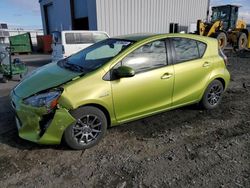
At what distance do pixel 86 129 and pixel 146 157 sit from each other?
919 millimetres

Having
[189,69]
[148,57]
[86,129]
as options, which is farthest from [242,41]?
[86,129]

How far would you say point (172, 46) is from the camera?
13.0 ft

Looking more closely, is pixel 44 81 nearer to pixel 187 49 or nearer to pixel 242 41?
pixel 187 49

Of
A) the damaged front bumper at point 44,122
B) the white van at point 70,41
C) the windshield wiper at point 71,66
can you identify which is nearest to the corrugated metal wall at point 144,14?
the white van at point 70,41

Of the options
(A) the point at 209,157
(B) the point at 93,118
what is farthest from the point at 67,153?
(A) the point at 209,157

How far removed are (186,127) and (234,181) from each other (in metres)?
1.45

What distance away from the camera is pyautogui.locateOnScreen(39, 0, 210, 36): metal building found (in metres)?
14.7

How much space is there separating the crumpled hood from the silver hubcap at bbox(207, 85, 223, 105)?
2.70 metres

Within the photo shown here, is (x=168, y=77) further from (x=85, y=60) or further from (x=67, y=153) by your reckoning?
(x=67, y=153)

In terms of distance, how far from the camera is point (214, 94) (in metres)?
4.69

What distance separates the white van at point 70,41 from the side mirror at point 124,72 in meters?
7.08

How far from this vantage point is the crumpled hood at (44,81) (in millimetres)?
3244

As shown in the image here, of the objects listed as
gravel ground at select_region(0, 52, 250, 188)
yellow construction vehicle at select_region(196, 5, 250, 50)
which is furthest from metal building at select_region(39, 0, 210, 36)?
gravel ground at select_region(0, 52, 250, 188)

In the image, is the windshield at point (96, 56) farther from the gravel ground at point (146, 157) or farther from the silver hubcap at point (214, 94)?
the silver hubcap at point (214, 94)
